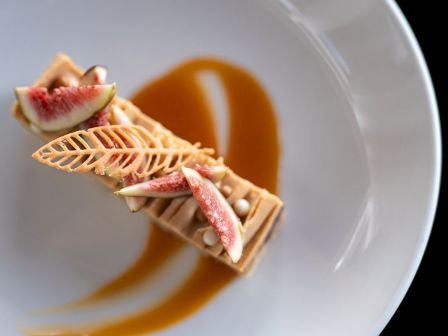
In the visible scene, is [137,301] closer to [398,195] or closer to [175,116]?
[175,116]

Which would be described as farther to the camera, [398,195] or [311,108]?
[311,108]

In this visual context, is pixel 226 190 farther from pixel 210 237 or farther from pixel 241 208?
pixel 210 237

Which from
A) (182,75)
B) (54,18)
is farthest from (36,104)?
(182,75)

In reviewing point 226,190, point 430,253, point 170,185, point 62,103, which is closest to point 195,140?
point 226,190

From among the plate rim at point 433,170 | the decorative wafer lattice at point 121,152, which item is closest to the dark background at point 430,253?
→ the plate rim at point 433,170

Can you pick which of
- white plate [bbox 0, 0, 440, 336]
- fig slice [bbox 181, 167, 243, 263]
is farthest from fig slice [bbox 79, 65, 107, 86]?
fig slice [bbox 181, 167, 243, 263]

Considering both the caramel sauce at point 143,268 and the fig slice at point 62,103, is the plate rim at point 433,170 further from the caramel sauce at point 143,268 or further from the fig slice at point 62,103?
the fig slice at point 62,103
